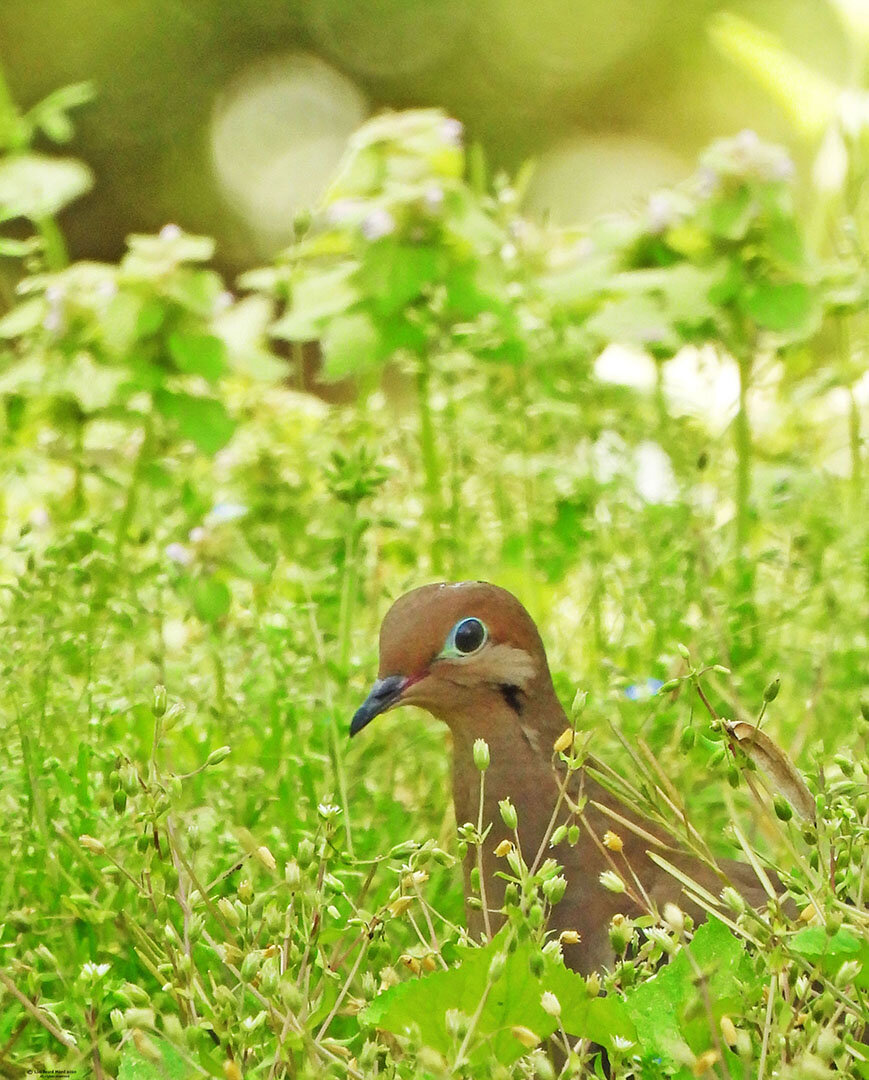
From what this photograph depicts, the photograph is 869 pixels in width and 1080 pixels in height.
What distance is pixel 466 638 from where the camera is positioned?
1.65m

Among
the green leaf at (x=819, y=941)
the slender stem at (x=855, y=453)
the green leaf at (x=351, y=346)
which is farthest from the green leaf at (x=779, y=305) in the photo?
the green leaf at (x=819, y=941)

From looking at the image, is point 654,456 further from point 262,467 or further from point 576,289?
point 262,467

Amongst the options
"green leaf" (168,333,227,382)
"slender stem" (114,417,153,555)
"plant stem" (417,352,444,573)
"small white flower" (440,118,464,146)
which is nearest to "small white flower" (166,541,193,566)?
Result: "slender stem" (114,417,153,555)

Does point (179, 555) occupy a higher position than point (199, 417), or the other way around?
point (199, 417)

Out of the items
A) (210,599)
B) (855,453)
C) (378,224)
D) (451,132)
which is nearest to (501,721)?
(210,599)

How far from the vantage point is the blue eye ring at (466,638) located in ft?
5.40

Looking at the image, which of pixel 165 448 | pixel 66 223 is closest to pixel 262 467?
pixel 165 448

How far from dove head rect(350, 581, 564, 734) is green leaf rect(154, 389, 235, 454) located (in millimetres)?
1036

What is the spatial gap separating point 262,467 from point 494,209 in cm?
72

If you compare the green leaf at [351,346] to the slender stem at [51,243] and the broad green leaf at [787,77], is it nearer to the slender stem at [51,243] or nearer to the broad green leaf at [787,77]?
the slender stem at [51,243]

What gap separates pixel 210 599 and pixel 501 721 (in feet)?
2.53

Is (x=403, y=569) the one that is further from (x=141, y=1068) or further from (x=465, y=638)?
(x=141, y=1068)

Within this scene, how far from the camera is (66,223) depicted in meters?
6.80

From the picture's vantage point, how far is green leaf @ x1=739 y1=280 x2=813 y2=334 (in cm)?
252
